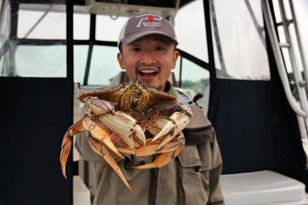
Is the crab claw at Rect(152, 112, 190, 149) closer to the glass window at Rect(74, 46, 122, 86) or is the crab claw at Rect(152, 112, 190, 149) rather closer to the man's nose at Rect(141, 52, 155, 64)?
the man's nose at Rect(141, 52, 155, 64)

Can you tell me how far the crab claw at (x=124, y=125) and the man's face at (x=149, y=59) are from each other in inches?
23.2

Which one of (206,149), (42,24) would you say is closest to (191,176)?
(206,149)

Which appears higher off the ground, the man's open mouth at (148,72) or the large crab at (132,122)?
the man's open mouth at (148,72)

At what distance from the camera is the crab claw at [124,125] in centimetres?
121

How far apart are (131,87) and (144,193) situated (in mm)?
651

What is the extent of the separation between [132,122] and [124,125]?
0.09ft

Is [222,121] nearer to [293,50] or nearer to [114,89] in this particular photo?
[293,50]

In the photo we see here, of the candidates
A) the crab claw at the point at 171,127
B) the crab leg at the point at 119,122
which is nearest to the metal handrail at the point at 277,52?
the crab claw at the point at 171,127

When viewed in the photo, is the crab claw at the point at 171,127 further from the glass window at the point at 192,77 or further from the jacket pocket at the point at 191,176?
the glass window at the point at 192,77

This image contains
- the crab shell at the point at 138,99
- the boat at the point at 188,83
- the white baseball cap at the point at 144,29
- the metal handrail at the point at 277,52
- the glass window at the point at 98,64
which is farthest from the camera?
the glass window at the point at 98,64

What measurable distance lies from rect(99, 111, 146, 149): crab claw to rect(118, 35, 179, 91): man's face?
23.2 inches

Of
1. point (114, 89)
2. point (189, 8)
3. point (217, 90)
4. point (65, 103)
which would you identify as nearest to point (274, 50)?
point (217, 90)

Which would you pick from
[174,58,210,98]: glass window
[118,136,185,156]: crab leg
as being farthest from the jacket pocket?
[174,58,210,98]: glass window

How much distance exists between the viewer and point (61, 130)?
2756mm
